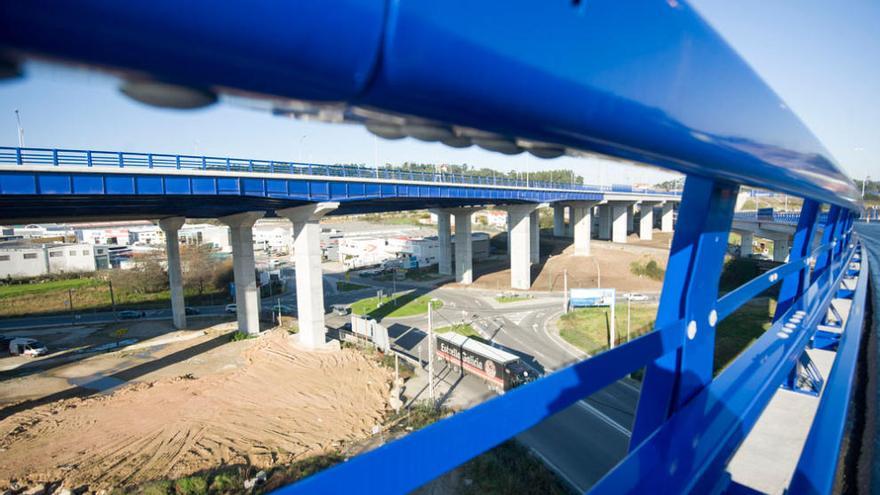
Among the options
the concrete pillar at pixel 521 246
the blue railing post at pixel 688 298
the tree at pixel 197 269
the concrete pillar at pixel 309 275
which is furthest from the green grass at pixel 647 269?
the tree at pixel 197 269

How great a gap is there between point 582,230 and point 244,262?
38.2 m

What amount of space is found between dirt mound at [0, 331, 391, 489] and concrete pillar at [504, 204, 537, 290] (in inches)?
877

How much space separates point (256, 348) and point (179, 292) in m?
10.4

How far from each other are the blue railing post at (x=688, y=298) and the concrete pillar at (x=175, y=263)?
107 ft

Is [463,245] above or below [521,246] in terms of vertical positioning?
below

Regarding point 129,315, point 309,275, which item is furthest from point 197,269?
point 309,275

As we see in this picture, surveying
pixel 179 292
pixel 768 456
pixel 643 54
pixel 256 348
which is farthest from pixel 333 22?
pixel 179 292

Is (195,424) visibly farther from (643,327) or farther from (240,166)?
(643,327)

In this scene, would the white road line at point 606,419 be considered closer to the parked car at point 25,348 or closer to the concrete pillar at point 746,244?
the parked car at point 25,348

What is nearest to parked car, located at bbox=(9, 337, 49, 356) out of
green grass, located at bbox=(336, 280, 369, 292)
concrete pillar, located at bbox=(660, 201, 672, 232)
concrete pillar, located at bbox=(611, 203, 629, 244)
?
green grass, located at bbox=(336, 280, 369, 292)

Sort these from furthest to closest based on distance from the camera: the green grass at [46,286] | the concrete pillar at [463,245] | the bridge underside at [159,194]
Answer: the green grass at [46,286] → the concrete pillar at [463,245] → the bridge underside at [159,194]

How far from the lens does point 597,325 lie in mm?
28422

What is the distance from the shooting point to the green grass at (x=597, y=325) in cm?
2563

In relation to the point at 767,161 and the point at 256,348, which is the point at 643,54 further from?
the point at 256,348
